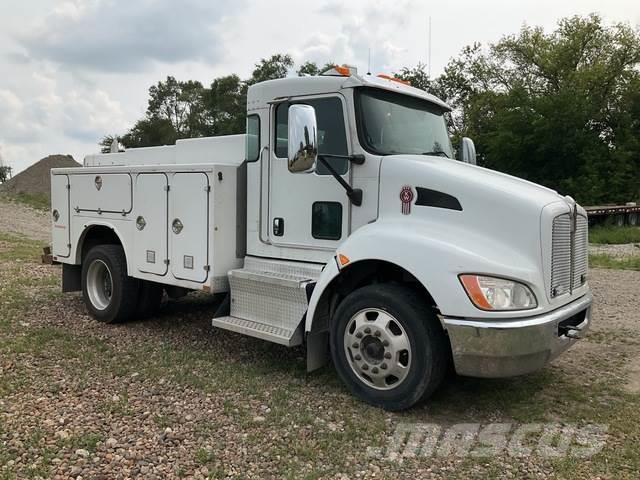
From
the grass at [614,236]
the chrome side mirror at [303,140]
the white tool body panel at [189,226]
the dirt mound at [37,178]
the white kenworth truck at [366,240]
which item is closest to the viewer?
the white kenworth truck at [366,240]

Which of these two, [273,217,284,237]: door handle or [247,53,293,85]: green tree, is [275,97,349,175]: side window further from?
[247,53,293,85]: green tree

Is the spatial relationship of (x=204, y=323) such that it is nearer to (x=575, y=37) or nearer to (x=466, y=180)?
(x=466, y=180)

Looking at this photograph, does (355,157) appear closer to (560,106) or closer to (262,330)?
(262,330)

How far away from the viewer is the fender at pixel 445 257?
12.3ft

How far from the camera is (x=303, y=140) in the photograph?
13.5ft

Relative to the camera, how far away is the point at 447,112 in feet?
18.2

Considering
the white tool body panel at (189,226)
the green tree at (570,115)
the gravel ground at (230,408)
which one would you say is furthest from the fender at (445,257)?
the green tree at (570,115)

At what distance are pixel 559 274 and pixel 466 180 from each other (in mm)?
949

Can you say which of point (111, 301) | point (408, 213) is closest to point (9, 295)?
point (111, 301)

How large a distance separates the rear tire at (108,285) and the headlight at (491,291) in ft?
13.9

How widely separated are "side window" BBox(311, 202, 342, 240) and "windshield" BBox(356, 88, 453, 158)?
0.58 metres

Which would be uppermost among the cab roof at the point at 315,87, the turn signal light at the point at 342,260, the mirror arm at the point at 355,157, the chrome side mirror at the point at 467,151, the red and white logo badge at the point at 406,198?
the cab roof at the point at 315,87

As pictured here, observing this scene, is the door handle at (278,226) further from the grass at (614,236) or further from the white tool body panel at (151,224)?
the grass at (614,236)

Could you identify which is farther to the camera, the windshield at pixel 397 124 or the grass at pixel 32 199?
the grass at pixel 32 199
